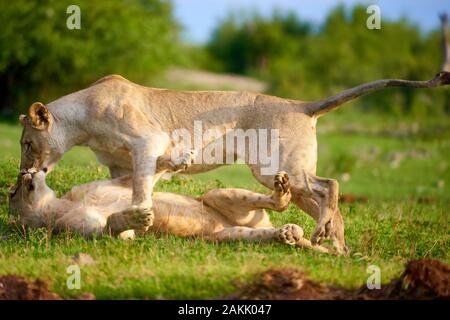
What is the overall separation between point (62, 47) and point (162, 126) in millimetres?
24499

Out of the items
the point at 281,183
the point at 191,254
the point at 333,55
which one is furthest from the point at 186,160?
the point at 333,55

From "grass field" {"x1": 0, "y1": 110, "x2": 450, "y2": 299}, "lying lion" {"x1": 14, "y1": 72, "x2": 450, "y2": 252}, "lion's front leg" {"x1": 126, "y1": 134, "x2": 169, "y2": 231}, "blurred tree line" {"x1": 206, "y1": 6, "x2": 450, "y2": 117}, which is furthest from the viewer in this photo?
"blurred tree line" {"x1": 206, "y1": 6, "x2": 450, "y2": 117}

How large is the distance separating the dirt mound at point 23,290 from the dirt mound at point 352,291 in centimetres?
139

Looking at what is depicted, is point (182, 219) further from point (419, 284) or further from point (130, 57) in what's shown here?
point (130, 57)

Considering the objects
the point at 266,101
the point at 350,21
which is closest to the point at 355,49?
the point at 350,21

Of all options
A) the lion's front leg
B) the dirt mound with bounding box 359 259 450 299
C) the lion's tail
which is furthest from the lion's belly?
the dirt mound with bounding box 359 259 450 299

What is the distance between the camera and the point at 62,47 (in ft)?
106

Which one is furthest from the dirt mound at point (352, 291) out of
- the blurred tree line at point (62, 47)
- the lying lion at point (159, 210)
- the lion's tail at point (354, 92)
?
the blurred tree line at point (62, 47)

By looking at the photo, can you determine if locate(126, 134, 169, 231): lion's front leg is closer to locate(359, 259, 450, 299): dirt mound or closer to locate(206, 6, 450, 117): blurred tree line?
locate(359, 259, 450, 299): dirt mound

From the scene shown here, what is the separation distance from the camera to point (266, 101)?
28.7 ft

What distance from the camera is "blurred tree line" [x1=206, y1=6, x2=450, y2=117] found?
38469 millimetres
